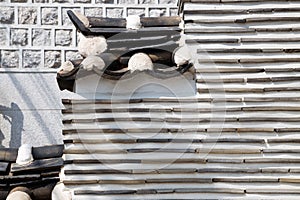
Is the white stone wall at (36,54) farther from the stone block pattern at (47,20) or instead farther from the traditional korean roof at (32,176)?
the traditional korean roof at (32,176)

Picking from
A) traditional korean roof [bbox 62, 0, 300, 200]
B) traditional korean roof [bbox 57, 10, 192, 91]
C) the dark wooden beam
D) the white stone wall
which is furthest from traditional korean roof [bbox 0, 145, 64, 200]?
the white stone wall

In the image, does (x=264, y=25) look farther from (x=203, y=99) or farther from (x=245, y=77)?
(x=203, y=99)

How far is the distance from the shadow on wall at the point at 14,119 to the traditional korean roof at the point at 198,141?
3.94m

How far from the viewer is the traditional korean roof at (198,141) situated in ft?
14.2

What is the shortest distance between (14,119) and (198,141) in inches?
169

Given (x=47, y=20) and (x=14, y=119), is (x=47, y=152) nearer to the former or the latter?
(x=14, y=119)

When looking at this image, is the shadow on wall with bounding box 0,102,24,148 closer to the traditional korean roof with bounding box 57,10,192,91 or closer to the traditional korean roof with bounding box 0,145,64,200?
the traditional korean roof with bounding box 0,145,64,200

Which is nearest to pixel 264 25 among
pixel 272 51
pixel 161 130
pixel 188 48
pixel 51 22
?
pixel 272 51

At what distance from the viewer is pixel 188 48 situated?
14.6 feet

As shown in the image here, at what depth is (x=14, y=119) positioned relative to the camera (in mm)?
8172

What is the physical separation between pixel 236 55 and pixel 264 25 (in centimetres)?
28

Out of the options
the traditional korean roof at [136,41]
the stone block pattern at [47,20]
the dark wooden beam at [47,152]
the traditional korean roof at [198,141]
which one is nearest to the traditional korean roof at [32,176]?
the dark wooden beam at [47,152]

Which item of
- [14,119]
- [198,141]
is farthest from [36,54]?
[198,141]

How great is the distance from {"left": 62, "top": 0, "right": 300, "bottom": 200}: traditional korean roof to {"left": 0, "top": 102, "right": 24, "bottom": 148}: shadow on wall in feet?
12.9
